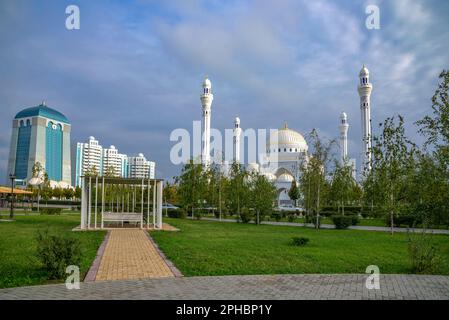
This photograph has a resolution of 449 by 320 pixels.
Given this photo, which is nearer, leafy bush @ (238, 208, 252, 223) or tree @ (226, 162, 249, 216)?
leafy bush @ (238, 208, 252, 223)

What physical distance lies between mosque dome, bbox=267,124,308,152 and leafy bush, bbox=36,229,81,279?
74827mm

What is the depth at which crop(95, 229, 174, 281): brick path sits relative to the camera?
8.93 meters

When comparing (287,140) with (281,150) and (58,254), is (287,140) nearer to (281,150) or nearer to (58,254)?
(281,150)

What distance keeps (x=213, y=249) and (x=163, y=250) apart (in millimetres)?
1604

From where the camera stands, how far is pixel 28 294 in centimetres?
700

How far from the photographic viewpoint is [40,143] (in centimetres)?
12475

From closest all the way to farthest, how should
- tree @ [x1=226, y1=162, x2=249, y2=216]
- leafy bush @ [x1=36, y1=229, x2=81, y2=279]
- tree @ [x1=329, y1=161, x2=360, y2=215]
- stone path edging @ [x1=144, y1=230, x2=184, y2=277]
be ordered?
leafy bush @ [x1=36, y1=229, x2=81, y2=279]
stone path edging @ [x1=144, y1=230, x2=184, y2=277]
tree @ [x1=226, y1=162, x2=249, y2=216]
tree @ [x1=329, y1=161, x2=360, y2=215]

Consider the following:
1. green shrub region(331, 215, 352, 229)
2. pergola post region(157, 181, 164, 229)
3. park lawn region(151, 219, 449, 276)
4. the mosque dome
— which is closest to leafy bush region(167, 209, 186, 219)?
pergola post region(157, 181, 164, 229)

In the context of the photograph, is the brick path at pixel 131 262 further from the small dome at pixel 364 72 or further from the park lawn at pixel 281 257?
the small dome at pixel 364 72

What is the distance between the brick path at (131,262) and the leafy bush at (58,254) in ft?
2.19

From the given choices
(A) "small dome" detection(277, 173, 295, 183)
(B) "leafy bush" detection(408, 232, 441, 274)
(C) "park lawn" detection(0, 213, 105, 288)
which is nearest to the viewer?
(C) "park lawn" detection(0, 213, 105, 288)

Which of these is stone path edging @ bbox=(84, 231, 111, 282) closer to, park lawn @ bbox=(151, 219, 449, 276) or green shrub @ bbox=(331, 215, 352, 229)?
park lawn @ bbox=(151, 219, 449, 276)
